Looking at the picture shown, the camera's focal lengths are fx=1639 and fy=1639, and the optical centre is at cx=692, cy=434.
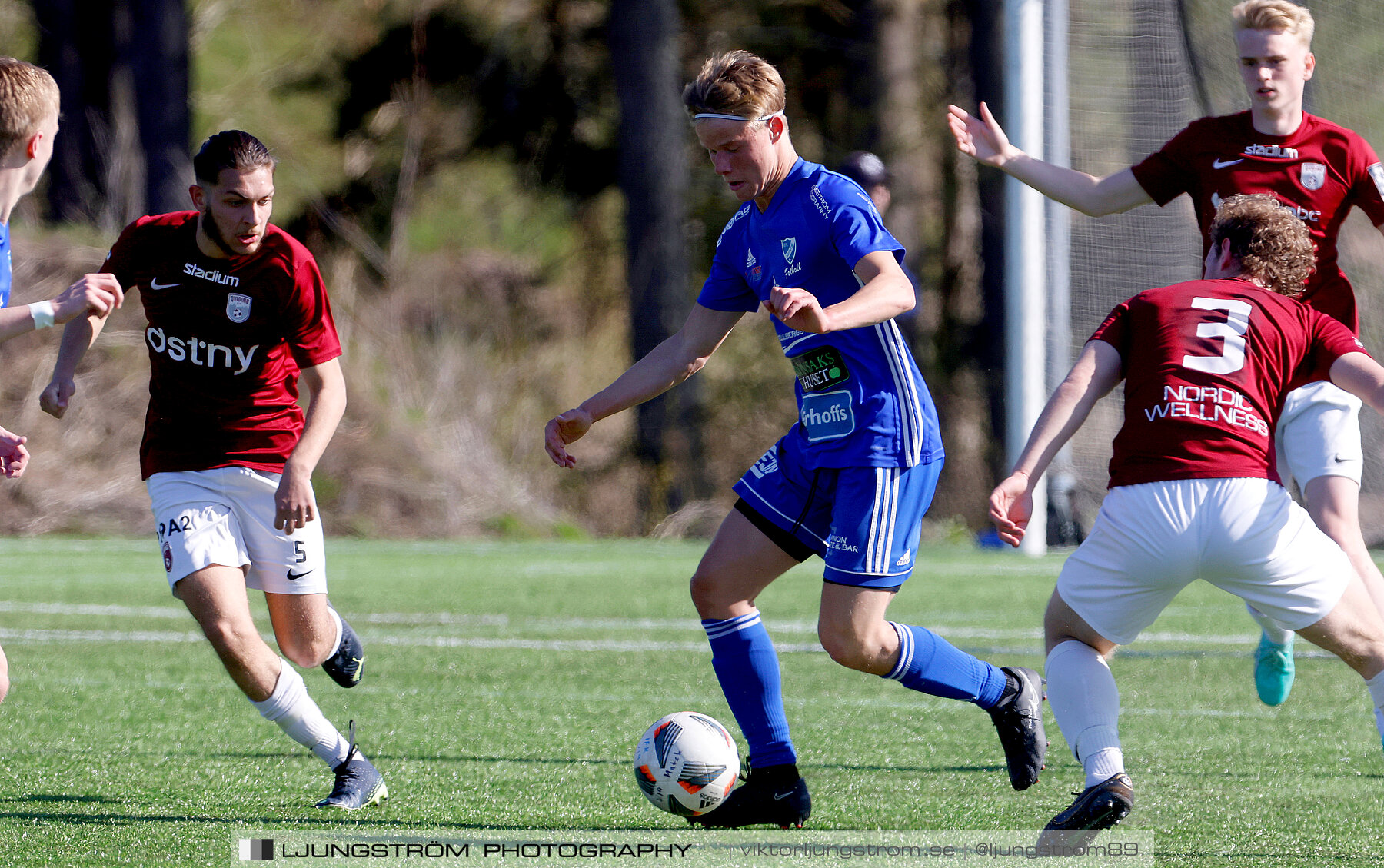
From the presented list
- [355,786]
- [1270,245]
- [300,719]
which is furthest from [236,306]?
[1270,245]

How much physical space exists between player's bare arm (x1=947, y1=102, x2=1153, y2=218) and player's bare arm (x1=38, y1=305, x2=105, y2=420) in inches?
103

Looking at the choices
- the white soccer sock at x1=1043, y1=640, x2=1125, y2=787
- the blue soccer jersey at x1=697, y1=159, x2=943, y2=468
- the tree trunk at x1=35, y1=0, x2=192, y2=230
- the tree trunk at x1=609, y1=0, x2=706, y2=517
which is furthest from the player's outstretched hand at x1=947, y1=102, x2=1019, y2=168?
the tree trunk at x1=35, y1=0, x2=192, y2=230

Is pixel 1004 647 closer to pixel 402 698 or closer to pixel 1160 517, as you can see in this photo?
pixel 402 698

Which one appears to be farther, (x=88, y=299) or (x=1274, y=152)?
(x=1274, y=152)

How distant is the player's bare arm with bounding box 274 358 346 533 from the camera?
432 centimetres

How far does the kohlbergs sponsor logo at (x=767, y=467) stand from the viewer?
174 inches

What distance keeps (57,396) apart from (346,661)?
3.92 ft

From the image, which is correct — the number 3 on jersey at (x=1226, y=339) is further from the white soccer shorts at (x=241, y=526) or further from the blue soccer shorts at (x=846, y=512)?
the white soccer shorts at (x=241, y=526)

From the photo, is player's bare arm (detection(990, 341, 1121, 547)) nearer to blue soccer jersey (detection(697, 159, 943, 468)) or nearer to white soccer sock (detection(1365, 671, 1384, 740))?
blue soccer jersey (detection(697, 159, 943, 468))

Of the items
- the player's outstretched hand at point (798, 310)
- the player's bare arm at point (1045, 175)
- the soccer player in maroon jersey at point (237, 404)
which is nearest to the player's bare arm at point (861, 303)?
the player's outstretched hand at point (798, 310)

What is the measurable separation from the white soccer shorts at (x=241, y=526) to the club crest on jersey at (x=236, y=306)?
43cm

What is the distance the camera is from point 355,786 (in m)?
4.41

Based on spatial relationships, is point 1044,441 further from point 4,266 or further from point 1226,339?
point 4,266

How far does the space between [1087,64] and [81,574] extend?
838 centimetres
